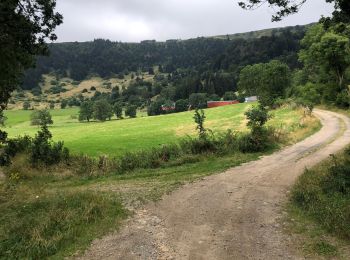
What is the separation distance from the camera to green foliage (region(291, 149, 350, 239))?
11289 mm

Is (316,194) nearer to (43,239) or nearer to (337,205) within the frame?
(337,205)

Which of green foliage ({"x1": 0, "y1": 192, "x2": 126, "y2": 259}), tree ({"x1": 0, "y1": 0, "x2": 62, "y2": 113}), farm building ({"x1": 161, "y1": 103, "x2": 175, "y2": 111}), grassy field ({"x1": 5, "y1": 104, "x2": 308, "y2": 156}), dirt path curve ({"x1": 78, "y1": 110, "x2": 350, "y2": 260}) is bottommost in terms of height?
farm building ({"x1": 161, "y1": 103, "x2": 175, "y2": 111})

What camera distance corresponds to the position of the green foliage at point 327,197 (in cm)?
1129

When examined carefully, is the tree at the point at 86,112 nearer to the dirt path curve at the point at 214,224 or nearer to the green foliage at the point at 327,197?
the dirt path curve at the point at 214,224

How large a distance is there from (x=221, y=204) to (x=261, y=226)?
9.05 feet

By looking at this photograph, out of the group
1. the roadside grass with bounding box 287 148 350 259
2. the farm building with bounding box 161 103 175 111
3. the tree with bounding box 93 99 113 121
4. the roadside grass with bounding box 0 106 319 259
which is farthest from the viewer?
the farm building with bounding box 161 103 175 111

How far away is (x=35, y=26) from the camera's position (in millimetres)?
16766

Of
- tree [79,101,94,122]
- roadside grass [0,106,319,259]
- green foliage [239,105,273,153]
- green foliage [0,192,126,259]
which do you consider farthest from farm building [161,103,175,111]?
green foliage [0,192,126,259]

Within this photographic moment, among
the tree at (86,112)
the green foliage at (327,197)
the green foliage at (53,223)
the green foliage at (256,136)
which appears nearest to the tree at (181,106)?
the tree at (86,112)

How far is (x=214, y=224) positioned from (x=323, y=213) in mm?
3388

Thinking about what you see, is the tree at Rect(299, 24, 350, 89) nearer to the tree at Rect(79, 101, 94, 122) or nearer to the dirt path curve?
the dirt path curve

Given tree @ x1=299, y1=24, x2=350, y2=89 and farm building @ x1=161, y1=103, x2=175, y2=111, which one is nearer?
tree @ x1=299, y1=24, x2=350, y2=89

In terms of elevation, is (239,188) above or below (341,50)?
below

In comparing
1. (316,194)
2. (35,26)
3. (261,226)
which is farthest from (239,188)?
(35,26)
